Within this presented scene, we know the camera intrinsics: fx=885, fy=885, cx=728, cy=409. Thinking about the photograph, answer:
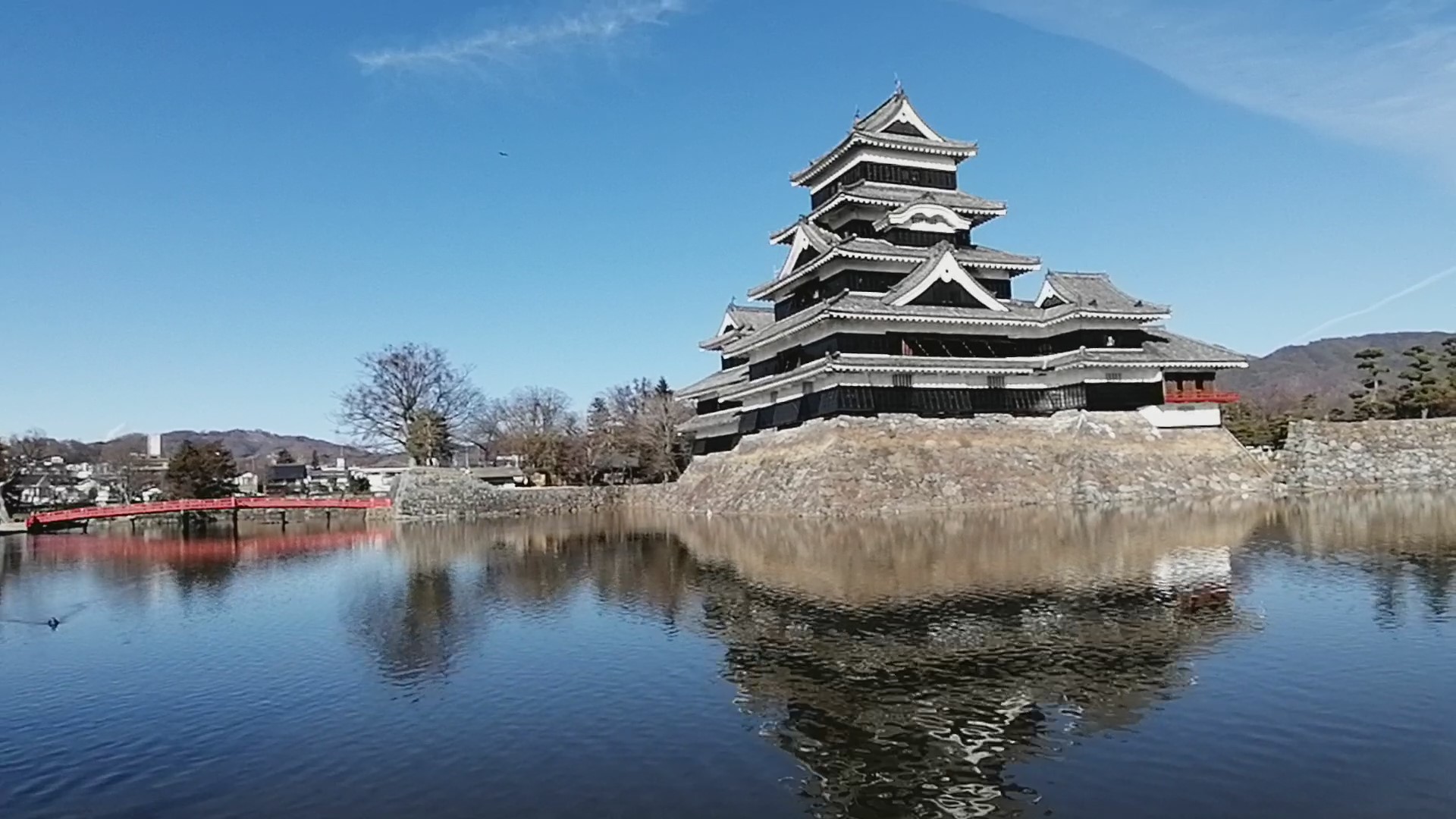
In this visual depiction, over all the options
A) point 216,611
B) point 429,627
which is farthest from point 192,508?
point 429,627

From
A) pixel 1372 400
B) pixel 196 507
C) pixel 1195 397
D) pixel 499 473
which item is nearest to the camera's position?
pixel 1195 397

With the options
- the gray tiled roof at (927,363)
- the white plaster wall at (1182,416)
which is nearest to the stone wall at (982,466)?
the white plaster wall at (1182,416)

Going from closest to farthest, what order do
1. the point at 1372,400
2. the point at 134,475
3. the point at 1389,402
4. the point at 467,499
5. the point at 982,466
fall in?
the point at 982,466
the point at 1389,402
the point at 1372,400
the point at 467,499
the point at 134,475

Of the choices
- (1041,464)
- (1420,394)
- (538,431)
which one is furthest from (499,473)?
(1420,394)

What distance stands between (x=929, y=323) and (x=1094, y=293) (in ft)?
27.9

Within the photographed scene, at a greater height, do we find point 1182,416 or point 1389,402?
point 1389,402

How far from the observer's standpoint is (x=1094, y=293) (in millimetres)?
39344

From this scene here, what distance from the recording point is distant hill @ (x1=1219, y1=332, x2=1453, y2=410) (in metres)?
130

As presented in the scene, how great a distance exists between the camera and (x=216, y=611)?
1958 cm

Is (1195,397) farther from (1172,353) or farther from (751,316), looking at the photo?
(751,316)

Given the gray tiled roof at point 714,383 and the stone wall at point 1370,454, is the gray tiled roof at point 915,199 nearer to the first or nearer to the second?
the gray tiled roof at point 714,383

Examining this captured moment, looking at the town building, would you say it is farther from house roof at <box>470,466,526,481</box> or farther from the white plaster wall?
house roof at <box>470,466,526,481</box>

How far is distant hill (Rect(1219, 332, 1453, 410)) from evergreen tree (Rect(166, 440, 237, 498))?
118 m

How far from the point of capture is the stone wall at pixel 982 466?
106 ft
